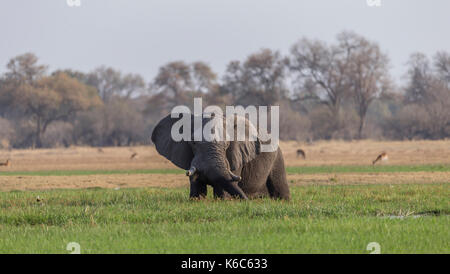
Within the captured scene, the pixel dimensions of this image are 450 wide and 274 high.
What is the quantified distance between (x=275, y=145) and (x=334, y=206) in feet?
7.23

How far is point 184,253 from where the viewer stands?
771 cm

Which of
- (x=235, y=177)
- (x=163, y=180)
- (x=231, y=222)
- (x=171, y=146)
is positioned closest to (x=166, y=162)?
(x=163, y=180)

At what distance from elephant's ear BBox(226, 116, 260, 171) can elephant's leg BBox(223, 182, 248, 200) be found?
1.29ft

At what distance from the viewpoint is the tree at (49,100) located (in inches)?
2298

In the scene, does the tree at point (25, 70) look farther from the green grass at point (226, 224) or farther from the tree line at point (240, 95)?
the green grass at point (226, 224)

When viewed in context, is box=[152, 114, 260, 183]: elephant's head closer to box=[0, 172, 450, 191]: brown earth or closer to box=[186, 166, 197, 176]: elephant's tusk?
box=[186, 166, 197, 176]: elephant's tusk

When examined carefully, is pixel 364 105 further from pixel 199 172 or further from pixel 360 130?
pixel 199 172

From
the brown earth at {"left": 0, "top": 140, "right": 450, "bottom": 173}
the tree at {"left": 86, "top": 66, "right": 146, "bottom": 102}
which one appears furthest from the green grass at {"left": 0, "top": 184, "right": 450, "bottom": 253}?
the tree at {"left": 86, "top": 66, "right": 146, "bottom": 102}

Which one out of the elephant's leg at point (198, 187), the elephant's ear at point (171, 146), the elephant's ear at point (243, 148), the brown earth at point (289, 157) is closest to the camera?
the elephant's leg at point (198, 187)

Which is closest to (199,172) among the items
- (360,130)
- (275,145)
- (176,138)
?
(176,138)

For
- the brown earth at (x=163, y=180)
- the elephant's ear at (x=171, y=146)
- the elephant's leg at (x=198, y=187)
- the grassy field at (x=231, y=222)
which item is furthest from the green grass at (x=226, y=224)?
the brown earth at (x=163, y=180)

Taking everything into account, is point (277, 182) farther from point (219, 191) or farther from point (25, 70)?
point (25, 70)

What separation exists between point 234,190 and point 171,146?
5.63 ft
